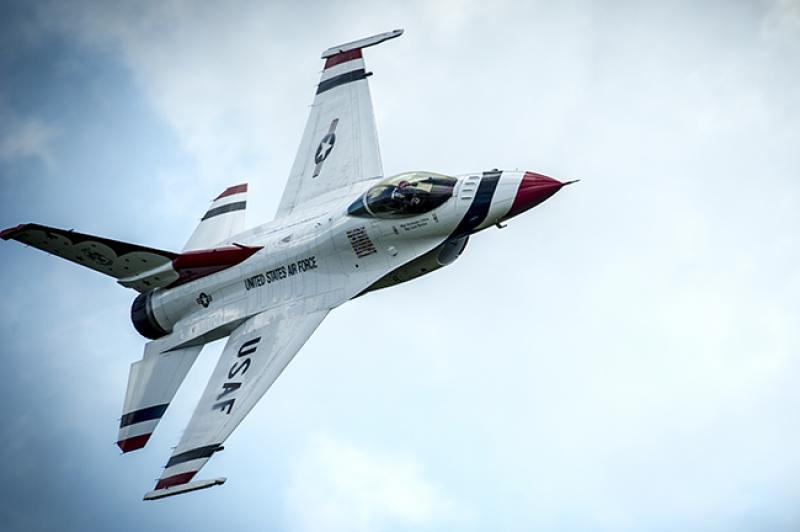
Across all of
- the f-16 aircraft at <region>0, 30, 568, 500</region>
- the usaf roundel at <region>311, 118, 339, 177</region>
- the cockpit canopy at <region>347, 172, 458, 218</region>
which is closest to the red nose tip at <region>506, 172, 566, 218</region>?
the f-16 aircraft at <region>0, 30, 568, 500</region>

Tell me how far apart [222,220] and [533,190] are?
503 inches

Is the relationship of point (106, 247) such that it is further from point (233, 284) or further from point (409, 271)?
point (409, 271)

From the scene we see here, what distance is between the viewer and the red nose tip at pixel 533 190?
30578 mm

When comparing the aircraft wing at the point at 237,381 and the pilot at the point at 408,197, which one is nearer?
the aircraft wing at the point at 237,381

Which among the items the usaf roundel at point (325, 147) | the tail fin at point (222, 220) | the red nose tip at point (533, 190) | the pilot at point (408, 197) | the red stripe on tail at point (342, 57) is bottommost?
the tail fin at point (222, 220)

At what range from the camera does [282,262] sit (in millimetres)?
33188

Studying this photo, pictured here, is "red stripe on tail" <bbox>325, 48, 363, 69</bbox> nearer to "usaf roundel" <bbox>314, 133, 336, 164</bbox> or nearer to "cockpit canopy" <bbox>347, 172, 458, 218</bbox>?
"usaf roundel" <bbox>314, 133, 336, 164</bbox>

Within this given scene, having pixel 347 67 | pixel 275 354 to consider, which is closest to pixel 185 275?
pixel 275 354

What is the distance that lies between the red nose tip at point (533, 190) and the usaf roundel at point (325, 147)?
8642 millimetres

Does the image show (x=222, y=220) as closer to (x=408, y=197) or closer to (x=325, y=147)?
(x=325, y=147)

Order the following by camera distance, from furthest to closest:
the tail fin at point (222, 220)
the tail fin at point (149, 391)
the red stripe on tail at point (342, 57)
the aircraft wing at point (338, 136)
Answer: the red stripe on tail at point (342, 57), the tail fin at point (222, 220), the aircraft wing at point (338, 136), the tail fin at point (149, 391)

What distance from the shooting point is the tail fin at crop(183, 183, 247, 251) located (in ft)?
125

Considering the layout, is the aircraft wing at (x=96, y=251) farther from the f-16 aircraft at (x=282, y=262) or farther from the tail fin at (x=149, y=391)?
the tail fin at (x=149, y=391)

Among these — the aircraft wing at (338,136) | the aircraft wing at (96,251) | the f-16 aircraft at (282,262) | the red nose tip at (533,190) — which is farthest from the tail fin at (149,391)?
the red nose tip at (533,190)
